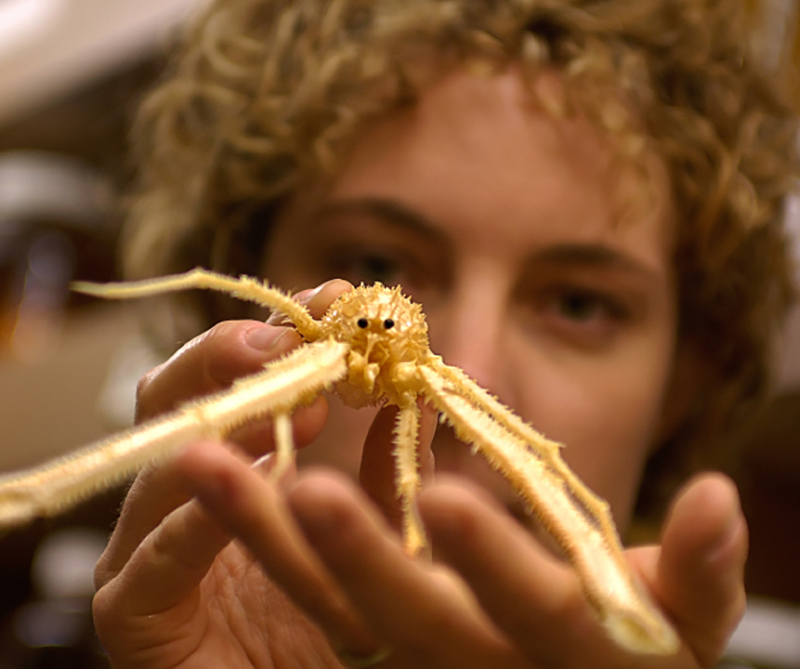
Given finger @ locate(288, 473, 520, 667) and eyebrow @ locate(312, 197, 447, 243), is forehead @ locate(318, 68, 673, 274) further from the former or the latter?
finger @ locate(288, 473, 520, 667)

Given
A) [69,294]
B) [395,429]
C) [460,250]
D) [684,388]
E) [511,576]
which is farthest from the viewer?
[69,294]

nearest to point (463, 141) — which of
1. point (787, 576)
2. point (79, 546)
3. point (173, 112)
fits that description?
point (173, 112)

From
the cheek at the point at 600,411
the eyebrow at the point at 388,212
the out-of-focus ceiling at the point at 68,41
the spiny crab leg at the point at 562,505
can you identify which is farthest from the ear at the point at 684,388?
the out-of-focus ceiling at the point at 68,41

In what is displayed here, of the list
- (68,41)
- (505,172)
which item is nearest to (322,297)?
(505,172)

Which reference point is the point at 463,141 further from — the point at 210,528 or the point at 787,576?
the point at 787,576

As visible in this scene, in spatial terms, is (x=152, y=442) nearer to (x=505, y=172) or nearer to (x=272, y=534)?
(x=272, y=534)

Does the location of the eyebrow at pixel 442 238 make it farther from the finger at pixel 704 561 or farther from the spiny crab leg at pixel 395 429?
the finger at pixel 704 561
